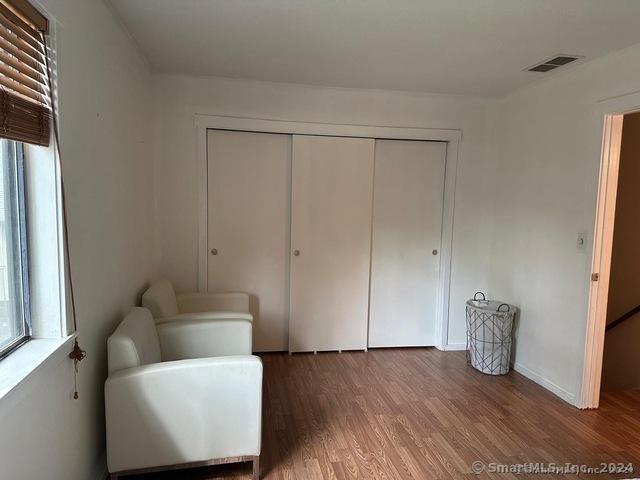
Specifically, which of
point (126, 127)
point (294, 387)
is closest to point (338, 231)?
point (294, 387)

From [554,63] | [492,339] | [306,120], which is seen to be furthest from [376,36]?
[492,339]

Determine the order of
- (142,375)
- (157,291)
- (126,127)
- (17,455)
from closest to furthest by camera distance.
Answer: (17,455) < (142,375) < (126,127) < (157,291)

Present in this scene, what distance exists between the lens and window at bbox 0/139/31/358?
4.48ft

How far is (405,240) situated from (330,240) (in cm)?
68

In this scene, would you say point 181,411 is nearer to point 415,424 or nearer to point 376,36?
point 415,424

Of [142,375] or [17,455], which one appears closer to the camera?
[17,455]

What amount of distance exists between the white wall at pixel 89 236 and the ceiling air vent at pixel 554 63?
2.58m

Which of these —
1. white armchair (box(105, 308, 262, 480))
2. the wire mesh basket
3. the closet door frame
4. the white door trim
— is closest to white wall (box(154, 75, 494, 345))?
the closet door frame

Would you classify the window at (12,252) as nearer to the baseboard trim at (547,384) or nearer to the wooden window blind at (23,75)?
the wooden window blind at (23,75)

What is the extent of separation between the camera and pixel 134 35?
2.45 meters

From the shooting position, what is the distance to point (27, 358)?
4.47ft

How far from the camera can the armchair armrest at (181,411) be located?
5.89ft

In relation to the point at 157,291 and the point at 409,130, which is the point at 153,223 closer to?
the point at 157,291

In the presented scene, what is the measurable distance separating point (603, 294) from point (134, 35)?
329cm
